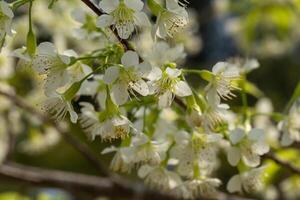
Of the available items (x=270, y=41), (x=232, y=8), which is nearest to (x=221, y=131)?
(x=232, y=8)

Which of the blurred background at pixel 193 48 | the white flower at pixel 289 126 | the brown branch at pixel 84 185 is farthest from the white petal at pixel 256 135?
the brown branch at pixel 84 185

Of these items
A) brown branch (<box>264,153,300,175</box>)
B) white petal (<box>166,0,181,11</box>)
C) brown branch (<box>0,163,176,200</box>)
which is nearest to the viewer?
white petal (<box>166,0,181,11</box>)

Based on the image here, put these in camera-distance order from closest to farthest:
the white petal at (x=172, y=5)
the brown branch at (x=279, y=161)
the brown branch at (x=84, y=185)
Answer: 1. the white petal at (x=172, y=5)
2. the brown branch at (x=279, y=161)
3. the brown branch at (x=84, y=185)

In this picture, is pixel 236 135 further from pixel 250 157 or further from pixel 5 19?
pixel 5 19

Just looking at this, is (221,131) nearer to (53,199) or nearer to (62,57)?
(62,57)

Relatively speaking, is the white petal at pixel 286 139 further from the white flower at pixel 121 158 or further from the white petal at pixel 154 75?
the white petal at pixel 154 75

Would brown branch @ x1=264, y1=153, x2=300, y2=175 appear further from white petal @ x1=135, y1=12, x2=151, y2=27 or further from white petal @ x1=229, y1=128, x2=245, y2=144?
white petal @ x1=135, y1=12, x2=151, y2=27

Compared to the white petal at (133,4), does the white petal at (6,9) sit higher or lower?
lower

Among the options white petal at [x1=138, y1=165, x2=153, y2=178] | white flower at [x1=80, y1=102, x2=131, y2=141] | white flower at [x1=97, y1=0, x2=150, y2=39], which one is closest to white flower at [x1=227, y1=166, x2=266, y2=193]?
white petal at [x1=138, y1=165, x2=153, y2=178]
